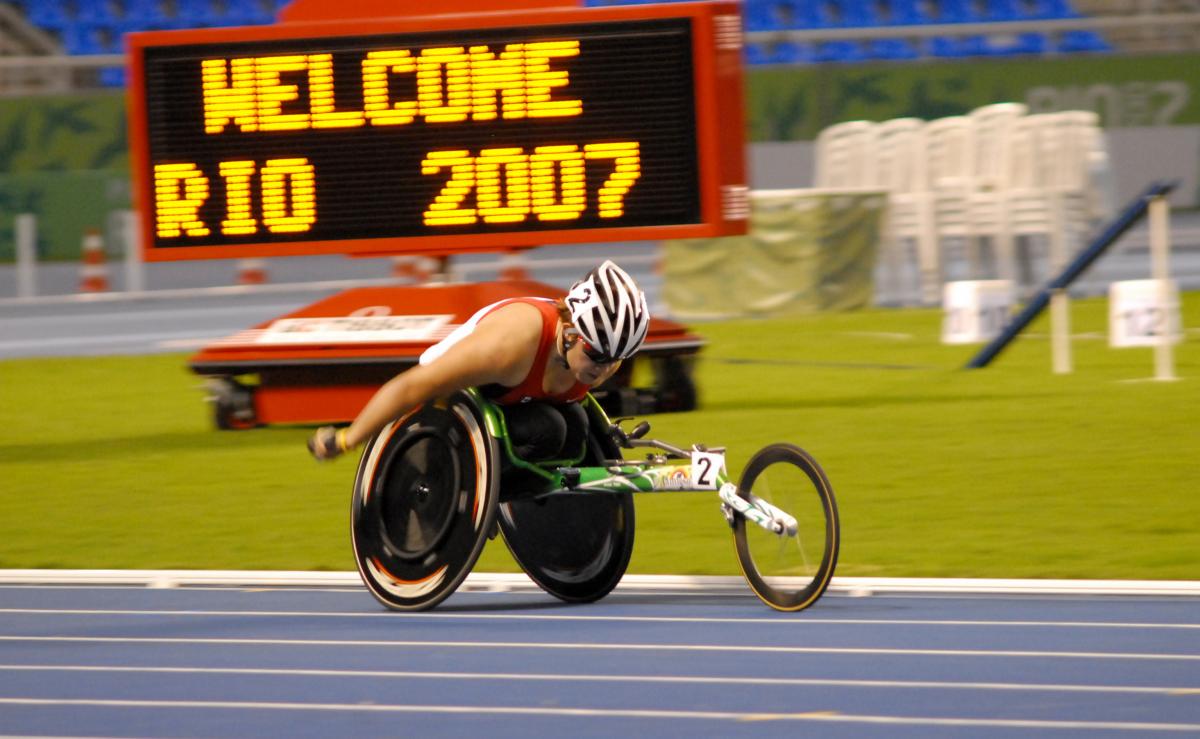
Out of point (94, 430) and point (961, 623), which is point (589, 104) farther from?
point (961, 623)

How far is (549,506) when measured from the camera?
24.1ft

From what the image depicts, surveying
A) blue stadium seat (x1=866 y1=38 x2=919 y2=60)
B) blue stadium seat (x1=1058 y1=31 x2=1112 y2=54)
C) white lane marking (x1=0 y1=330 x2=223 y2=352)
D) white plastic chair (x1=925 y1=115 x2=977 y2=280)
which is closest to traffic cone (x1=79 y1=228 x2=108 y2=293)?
white lane marking (x1=0 y1=330 x2=223 y2=352)

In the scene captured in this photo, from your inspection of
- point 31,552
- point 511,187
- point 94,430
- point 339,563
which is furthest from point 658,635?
point 94,430

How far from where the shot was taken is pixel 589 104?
1141 cm

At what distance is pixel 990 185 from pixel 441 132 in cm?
1139

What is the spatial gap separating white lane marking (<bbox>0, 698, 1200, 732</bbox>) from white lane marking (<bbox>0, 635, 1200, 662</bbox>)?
0.83 meters

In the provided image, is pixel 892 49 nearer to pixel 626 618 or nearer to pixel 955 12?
pixel 955 12

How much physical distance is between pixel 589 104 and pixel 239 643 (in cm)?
536

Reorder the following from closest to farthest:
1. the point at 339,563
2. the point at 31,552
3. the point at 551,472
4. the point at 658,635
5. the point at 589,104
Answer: the point at 658,635, the point at 551,472, the point at 339,563, the point at 31,552, the point at 589,104

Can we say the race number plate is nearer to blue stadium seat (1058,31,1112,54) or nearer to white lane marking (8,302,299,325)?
white lane marking (8,302,299,325)

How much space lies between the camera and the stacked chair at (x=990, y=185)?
21.6 metres

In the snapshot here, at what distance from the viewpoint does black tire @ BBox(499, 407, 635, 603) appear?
722cm

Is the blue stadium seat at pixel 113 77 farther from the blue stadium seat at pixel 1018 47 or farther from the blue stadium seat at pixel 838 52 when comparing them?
the blue stadium seat at pixel 1018 47

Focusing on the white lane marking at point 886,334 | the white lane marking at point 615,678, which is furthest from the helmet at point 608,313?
the white lane marking at point 886,334
